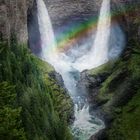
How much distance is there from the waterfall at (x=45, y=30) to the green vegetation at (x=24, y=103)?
22521 mm

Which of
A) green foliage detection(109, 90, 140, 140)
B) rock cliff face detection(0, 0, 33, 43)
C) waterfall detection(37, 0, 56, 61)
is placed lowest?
green foliage detection(109, 90, 140, 140)

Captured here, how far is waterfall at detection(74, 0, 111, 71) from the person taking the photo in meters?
83.6

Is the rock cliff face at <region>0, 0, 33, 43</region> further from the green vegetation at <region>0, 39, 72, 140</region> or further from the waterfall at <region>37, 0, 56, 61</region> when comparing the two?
the waterfall at <region>37, 0, 56, 61</region>

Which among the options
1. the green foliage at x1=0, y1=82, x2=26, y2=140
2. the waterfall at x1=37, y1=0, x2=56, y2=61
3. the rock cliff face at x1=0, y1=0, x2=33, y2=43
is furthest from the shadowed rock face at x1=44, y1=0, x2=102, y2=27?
the green foliage at x1=0, y1=82, x2=26, y2=140

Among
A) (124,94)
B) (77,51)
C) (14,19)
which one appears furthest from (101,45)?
(14,19)

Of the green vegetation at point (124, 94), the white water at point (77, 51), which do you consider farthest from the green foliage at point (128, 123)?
the white water at point (77, 51)

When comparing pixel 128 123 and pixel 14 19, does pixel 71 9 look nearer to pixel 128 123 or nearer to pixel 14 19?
pixel 14 19

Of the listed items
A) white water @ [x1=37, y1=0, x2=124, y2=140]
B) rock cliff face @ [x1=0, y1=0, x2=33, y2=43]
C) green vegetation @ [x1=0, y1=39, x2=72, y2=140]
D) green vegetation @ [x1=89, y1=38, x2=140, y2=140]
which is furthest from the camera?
white water @ [x1=37, y1=0, x2=124, y2=140]

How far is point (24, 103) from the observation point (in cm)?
5128

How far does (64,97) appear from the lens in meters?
67.0

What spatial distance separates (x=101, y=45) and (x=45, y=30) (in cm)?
1034

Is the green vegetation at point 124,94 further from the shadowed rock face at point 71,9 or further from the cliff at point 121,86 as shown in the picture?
the shadowed rock face at point 71,9

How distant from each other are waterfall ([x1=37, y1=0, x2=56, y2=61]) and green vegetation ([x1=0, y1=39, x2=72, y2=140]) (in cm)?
2252

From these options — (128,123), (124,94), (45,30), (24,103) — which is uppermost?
(24,103)
